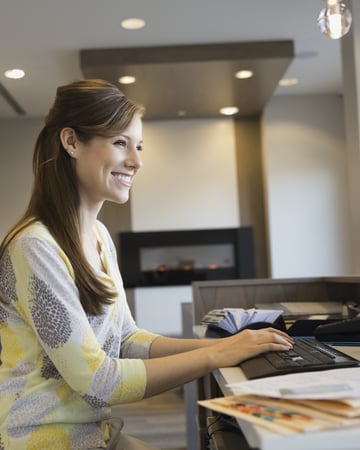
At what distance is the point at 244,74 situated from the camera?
4.69 meters

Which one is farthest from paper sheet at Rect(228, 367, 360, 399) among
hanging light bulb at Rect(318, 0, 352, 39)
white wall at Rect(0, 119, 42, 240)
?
white wall at Rect(0, 119, 42, 240)

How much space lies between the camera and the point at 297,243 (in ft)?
19.1

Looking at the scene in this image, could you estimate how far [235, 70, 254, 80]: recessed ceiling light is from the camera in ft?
15.2

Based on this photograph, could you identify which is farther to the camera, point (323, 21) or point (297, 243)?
point (297, 243)

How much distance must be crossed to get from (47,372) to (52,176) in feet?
1.27

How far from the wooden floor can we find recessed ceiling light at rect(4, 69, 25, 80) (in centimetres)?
268

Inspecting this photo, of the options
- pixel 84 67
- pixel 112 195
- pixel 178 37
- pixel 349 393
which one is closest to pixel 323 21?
pixel 112 195

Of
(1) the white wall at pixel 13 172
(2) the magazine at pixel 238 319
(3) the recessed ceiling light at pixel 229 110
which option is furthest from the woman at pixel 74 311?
(1) the white wall at pixel 13 172

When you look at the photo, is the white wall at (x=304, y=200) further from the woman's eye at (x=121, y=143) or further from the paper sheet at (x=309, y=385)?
the paper sheet at (x=309, y=385)

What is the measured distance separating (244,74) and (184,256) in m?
2.06

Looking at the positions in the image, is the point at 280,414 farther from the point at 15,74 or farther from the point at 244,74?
the point at 15,74

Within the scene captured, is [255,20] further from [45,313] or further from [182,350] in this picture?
[45,313]

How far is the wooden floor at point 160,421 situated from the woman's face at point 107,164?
220 centimetres

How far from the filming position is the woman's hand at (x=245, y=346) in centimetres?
113
